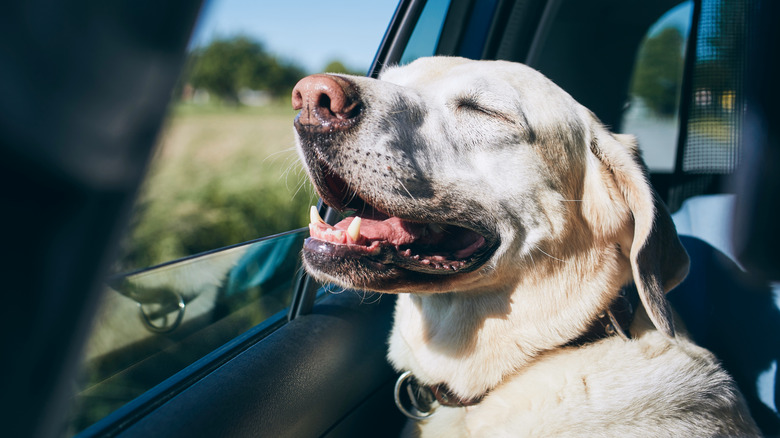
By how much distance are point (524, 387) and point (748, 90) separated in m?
1.80

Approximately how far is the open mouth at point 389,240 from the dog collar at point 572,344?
0.53 metres

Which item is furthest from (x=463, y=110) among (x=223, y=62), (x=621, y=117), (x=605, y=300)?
(x=223, y=62)

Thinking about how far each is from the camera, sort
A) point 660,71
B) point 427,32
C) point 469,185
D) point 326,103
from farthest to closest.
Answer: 1. point 660,71
2. point 427,32
3. point 469,185
4. point 326,103

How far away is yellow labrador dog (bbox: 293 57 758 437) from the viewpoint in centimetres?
170

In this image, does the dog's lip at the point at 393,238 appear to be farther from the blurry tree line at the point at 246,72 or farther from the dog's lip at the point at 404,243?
the blurry tree line at the point at 246,72

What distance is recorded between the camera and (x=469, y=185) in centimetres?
187

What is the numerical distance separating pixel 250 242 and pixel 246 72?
905cm

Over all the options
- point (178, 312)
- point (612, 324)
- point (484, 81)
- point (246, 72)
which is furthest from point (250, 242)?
point (246, 72)

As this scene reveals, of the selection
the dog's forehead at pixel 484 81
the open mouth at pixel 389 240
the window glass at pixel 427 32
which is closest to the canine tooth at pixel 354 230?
the open mouth at pixel 389 240

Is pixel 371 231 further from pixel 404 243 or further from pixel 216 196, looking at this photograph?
pixel 216 196

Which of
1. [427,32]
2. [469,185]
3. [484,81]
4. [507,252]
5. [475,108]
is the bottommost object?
[507,252]

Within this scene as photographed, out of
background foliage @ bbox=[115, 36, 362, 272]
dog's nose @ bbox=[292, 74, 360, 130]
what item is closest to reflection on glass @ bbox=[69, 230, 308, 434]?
dog's nose @ bbox=[292, 74, 360, 130]

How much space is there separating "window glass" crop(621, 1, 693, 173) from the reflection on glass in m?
2.84

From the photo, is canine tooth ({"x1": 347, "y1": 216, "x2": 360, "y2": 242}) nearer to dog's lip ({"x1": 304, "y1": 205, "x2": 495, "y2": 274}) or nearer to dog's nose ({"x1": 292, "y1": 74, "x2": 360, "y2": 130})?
dog's lip ({"x1": 304, "y1": 205, "x2": 495, "y2": 274})
